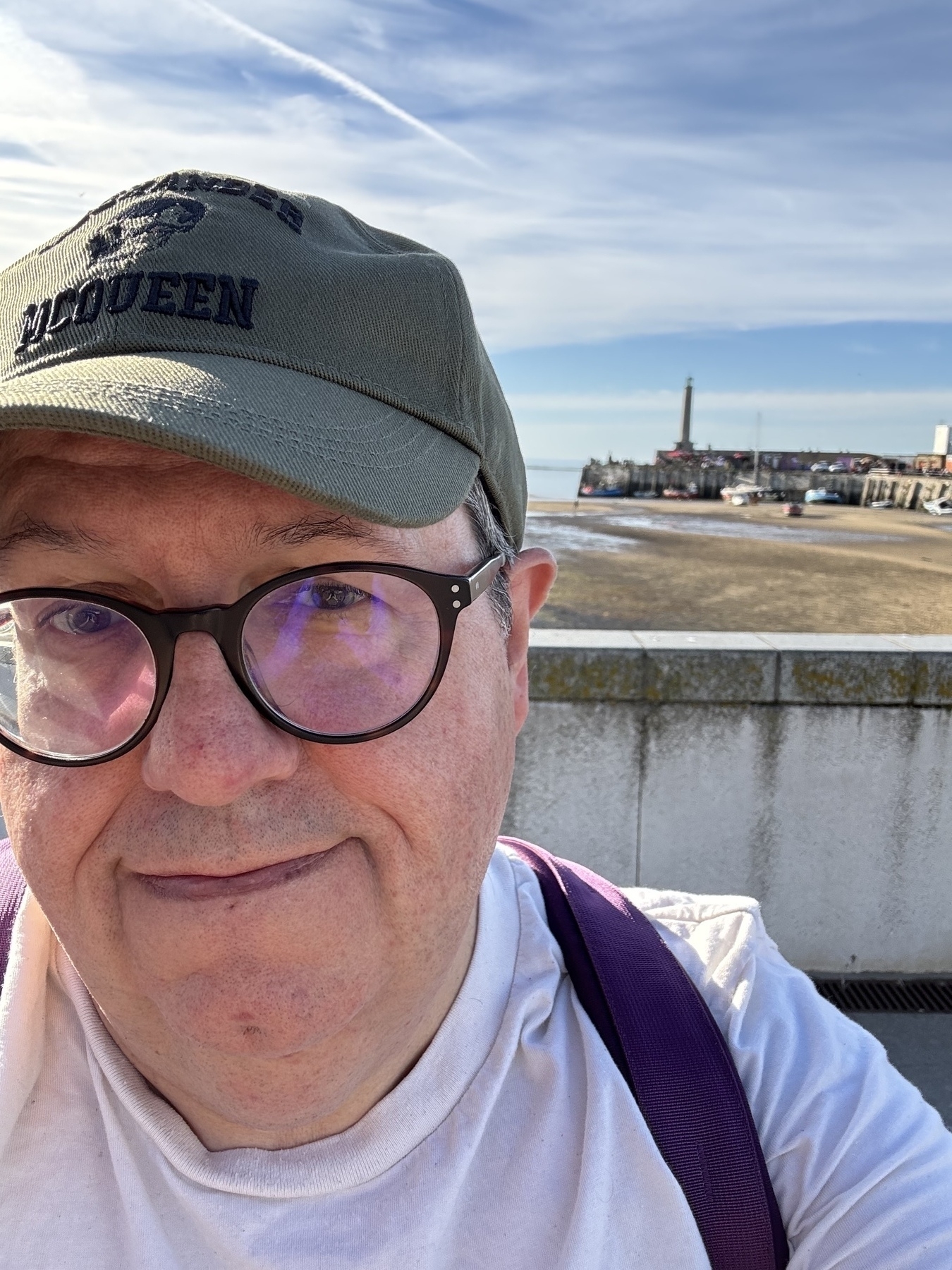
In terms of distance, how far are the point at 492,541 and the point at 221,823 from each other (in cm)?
55

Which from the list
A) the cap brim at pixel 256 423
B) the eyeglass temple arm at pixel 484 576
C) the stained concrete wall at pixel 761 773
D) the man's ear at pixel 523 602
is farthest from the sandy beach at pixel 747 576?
the cap brim at pixel 256 423

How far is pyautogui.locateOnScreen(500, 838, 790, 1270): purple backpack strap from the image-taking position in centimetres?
115

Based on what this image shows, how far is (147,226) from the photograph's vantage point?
113cm

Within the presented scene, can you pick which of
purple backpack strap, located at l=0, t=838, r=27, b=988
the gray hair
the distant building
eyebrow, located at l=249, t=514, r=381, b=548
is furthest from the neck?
the distant building

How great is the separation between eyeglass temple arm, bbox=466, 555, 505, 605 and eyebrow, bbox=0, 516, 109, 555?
1.45ft

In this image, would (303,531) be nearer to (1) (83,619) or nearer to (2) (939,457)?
(1) (83,619)

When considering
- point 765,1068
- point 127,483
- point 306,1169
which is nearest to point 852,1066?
point 765,1068

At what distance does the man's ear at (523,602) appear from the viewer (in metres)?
1.45

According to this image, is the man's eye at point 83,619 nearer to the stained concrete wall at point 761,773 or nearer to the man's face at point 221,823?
the man's face at point 221,823

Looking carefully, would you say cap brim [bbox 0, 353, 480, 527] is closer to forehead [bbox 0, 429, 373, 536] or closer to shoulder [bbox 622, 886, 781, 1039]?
forehead [bbox 0, 429, 373, 536]

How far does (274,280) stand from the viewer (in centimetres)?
112

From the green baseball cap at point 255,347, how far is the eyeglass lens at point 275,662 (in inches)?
5.2

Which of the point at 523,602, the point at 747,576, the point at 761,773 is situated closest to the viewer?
the point at 523,602

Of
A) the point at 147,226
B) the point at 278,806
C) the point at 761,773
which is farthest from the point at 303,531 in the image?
the point at 761,773
